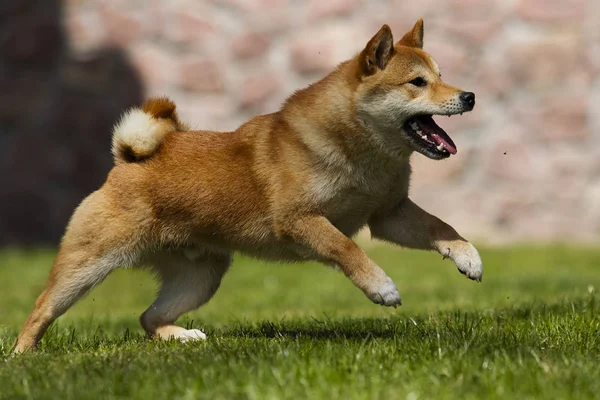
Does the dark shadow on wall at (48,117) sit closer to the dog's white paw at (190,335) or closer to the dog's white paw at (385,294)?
the dog's white paw at (190,335)

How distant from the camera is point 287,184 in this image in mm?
4027

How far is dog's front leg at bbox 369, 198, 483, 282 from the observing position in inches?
161

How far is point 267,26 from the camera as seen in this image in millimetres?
9117

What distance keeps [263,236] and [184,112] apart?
203 inches

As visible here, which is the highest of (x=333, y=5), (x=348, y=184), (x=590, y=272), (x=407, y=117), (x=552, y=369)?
(x=333, y=5)

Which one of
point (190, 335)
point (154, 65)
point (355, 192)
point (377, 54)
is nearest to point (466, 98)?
point (377, 54)

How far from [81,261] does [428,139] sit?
1.66 metres

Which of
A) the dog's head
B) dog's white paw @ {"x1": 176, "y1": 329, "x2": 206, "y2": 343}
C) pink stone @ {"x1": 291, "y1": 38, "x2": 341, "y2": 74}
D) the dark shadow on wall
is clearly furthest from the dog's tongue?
the dark shadow on wall

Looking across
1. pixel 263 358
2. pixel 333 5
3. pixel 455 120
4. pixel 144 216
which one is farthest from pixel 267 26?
pixel 263 358

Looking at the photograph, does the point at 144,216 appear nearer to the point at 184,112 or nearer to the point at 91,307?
the point at 91,307

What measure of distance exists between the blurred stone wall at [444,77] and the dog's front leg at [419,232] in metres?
4.54

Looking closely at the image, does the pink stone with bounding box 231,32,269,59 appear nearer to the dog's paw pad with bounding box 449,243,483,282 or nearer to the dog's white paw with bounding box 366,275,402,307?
the dog's paw pad with bounding box 449,243,483,282

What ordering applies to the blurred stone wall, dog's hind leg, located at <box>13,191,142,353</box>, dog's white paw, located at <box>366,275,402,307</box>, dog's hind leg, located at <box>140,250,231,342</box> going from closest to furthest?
dog's white paw, located at <box>366,275,402,307</box>, dog's hind leg, located at <box>13,191,142,353</box>, dog's hind leg, located at <box>140,250,231,342</box>, the blurred stone wall

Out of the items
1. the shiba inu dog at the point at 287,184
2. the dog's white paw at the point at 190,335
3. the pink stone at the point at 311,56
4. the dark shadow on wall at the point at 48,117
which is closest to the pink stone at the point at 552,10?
the pink stone at the point at 311,56
